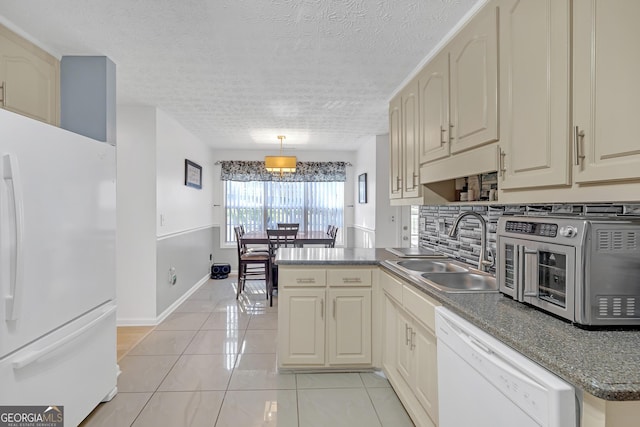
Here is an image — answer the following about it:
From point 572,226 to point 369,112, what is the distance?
3.02m

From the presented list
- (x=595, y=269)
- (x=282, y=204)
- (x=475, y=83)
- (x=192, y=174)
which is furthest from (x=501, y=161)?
(x=282, y=204)

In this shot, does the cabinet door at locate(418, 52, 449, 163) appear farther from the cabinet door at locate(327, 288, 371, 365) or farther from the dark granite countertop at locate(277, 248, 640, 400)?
the cabinet door at locate(327, 288, 371, 365)

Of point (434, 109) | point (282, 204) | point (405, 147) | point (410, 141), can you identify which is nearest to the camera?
point (434, 109)

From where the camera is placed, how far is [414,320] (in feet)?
6.31

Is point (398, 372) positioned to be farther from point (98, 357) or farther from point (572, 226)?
point (98, 357)

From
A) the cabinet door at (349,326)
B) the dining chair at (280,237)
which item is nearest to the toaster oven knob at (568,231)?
the cabinet door at (349,326)

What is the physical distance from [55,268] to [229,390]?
1.34m

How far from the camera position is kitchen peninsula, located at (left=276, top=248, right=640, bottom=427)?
31.9 inches

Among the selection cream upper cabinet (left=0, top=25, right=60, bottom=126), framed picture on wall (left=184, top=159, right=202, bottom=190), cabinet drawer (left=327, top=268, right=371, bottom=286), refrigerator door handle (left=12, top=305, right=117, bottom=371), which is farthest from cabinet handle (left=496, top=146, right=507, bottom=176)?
framed picture on wall (left=184, top=159, right=202, bottom=190)

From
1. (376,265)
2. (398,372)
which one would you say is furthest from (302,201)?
(398,372)

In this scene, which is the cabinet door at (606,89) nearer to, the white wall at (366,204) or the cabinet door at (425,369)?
the cabinet door at (425,369)

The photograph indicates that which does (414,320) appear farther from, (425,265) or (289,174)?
(289,174)

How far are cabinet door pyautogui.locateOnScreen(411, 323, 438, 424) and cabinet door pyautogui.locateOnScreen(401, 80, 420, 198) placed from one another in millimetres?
1041

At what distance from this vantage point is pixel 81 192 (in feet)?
6.10
